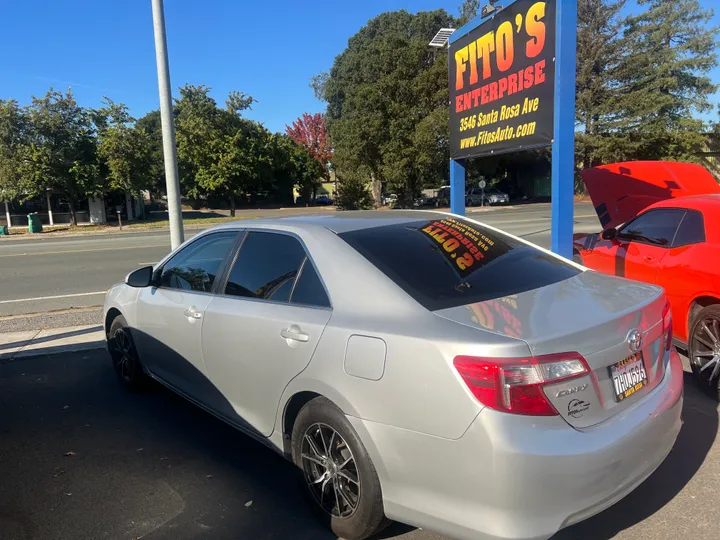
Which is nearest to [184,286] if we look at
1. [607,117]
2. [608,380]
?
[608,380]

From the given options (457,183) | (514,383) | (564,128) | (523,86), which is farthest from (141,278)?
(457,183)

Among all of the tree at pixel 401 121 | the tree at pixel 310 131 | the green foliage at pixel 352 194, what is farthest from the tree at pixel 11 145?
the tree at pixel 310 131

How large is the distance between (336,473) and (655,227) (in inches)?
169

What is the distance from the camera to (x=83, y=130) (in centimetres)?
3475

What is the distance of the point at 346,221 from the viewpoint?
3383 millimetres

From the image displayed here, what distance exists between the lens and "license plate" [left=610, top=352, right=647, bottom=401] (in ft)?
7.68

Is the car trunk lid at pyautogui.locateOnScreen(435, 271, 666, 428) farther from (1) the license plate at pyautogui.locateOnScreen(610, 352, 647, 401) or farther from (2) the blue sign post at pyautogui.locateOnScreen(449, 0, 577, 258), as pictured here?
(2) the blue sign post at pyautogui.locateOnScreen(449, 0, 577, 258)

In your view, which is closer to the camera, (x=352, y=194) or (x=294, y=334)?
(x=294, y=334)

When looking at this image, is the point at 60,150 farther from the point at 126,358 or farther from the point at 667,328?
the point at 667,328

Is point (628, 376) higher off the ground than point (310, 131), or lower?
lower

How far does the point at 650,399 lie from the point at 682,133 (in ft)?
157

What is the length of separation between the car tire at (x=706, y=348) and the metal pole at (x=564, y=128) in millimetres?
1519

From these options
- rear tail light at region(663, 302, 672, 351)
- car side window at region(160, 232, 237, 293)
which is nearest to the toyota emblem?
rear tail light at region(663, 302, 672, 351)

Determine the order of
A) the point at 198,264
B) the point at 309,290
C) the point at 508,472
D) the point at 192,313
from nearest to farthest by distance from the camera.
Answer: the point at 508,472 → the point at 309,290 → the point at 192,313 → the point at 198,264
